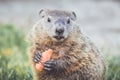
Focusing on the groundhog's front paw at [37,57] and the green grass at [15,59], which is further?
the green grass at [15,59]

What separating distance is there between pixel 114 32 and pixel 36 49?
231 inches

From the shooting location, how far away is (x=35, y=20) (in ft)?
36.5

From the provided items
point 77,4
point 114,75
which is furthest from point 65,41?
point 77,4

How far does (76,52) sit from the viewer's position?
5453mm

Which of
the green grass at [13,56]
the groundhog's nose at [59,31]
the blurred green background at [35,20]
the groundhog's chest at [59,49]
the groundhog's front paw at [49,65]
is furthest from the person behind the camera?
the blurred green background at [35,20]

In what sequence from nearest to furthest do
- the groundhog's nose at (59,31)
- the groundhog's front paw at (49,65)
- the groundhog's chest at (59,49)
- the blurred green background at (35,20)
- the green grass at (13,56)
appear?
1. the groundhog's nose at (59,31)
2. the groundhog's front paw at (49,65)
3. the groundhog's chest at (59,49)
4. the green grass at (13,56)
5. the blurred green background at (35,20)

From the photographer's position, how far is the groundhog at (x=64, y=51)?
211 inches

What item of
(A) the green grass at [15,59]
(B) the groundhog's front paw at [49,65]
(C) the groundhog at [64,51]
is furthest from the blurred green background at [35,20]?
(B) the groundhog's front paw at [49,65]

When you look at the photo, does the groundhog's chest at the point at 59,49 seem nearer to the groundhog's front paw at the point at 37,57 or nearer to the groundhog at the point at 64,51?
the groundhog at the point at 64,51

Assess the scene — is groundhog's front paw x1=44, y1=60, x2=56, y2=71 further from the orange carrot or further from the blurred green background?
the blurred green background

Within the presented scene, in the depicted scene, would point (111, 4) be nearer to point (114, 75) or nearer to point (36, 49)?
point (114, 75)

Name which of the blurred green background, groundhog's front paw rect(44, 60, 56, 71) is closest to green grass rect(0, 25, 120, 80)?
the blurred green background

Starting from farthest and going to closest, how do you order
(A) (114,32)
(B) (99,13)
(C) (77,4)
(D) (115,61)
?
1. (C) (77,4)
2. (B) (99,13)
3. (A) (114,32)
4. (D) (115,61)

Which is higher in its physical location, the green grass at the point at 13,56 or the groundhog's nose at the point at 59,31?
the groundhog's nose at the point at 59,31
